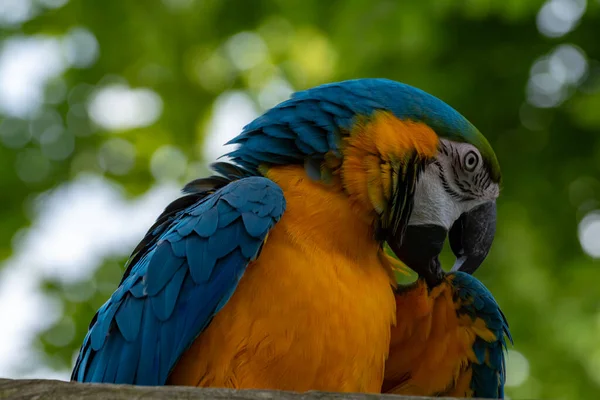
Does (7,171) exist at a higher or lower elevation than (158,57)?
lower

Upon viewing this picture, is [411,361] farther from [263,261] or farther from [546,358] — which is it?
[546,358]

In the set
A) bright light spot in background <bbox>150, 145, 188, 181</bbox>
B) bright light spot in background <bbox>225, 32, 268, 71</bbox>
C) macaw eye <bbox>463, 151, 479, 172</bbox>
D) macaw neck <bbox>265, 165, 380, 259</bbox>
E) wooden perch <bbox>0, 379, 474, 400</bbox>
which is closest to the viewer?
wooden perch <bbox>0, 379, 474, 400</bbox>

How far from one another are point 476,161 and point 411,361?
0.89m

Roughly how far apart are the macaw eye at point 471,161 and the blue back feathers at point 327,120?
47mm

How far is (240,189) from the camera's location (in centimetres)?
297

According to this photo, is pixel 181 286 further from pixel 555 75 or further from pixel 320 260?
pixel 555 75

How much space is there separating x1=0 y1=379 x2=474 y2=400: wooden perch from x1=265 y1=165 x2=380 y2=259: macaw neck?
1.15m

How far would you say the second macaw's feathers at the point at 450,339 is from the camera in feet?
10.9

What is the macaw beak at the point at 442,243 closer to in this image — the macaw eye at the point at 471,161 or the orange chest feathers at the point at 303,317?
the macaw eye at the point at 471,161

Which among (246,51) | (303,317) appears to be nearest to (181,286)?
(303,317)

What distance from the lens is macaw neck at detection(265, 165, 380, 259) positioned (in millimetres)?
3068

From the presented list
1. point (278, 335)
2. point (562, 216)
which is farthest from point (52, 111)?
point (278, 335)

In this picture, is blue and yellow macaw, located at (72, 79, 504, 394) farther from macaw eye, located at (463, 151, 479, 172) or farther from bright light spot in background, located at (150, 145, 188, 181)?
bright light spot in background, located at (150, 145, 188, 181)

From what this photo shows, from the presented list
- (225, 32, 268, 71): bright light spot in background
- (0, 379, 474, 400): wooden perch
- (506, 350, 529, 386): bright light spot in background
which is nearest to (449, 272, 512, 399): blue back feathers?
(0, 379, 474, 400): wooden perch
